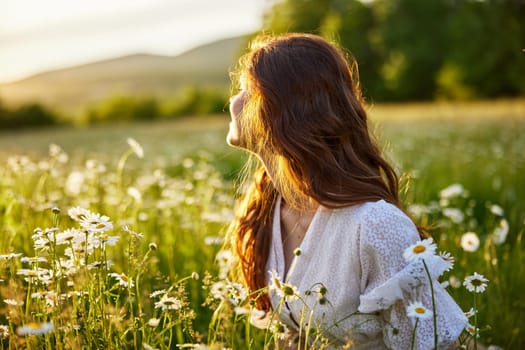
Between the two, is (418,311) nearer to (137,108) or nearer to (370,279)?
(370,279)

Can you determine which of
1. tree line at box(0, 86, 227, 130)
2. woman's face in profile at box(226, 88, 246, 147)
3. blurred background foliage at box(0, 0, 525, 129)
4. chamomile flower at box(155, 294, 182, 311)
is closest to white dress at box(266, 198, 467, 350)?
chamomile flower at box(155, 294, 182, 311)

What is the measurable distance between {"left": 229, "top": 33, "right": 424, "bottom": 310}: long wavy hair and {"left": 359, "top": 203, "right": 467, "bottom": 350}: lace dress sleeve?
0.15 m

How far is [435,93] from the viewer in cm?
4116

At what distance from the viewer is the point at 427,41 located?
132 ft

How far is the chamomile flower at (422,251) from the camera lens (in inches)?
64.3

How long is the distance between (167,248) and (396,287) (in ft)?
6.10

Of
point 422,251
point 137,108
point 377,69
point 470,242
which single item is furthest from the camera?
point 377,69

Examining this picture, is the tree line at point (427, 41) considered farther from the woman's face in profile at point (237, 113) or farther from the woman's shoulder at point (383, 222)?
the woman's shoulder at point (383, 222)

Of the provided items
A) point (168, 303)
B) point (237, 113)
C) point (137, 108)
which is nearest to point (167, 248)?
point (237, 113)

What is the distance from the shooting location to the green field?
5.90ft

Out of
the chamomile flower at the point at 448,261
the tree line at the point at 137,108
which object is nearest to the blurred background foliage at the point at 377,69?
the tree line at the point at 137,108

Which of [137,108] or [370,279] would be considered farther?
[137,108]

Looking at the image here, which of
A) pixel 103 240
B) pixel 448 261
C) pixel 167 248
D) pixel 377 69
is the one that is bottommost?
pixel 377 69

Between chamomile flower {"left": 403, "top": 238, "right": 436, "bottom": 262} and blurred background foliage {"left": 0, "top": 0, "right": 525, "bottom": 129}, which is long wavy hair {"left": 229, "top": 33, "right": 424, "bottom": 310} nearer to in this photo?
chamomile flower {"left": 403, "top": 238, "right": 436, "bottom": 262}
